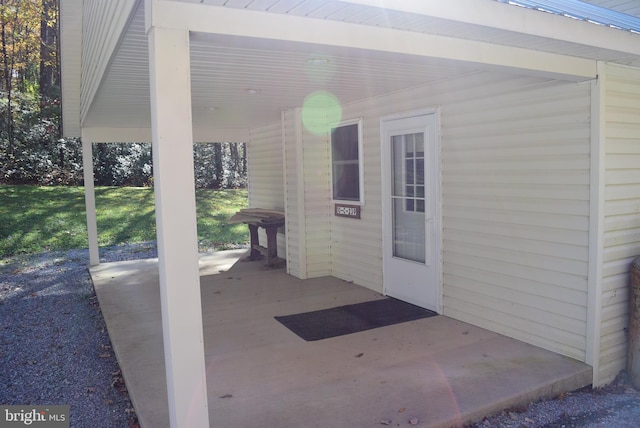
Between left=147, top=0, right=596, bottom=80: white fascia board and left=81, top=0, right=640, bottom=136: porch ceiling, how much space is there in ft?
0.12

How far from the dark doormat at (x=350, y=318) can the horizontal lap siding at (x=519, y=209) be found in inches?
19.5

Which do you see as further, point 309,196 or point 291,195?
point 291,195

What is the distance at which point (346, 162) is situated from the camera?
672cm

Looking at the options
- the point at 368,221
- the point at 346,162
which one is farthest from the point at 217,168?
the point at 368,221

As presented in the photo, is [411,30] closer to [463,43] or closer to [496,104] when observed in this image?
[463,43]

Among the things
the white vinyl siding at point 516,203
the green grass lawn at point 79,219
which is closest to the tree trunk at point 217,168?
the green grass lawn at point 79,219

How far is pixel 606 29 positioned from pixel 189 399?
3.38m

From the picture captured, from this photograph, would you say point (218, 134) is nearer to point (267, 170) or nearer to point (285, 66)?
point (267, 170)

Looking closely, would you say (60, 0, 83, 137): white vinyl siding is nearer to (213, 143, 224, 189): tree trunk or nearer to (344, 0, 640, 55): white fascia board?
(344, 0, 640, 55): white fascia board

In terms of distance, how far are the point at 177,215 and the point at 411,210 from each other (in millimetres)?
3734

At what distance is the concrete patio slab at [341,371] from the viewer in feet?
10.3

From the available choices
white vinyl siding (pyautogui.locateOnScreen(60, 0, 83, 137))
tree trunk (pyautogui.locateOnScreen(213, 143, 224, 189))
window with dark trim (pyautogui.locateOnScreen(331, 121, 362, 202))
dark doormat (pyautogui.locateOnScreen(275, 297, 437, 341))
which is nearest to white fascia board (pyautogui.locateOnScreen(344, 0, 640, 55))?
dark doormat (pyautogui.locateOnScreen(275, 297, 437, 341))

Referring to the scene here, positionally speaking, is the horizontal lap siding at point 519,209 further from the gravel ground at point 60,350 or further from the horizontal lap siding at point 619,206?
the gravel ground at point 60,350

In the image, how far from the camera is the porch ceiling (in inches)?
96.3
